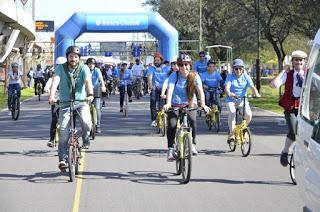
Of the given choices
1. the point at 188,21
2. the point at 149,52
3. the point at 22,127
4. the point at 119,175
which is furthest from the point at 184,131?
the point at 188,21

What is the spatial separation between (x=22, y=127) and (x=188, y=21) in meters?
54.9

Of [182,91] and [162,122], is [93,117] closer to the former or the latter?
[162,122]

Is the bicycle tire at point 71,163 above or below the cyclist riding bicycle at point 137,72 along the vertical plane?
below

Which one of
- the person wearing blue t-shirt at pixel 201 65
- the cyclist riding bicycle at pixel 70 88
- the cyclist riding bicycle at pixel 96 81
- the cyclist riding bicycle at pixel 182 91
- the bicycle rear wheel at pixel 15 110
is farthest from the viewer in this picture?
the bicycle rear wheel at pixel 15 110

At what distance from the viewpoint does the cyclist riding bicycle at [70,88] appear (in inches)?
388

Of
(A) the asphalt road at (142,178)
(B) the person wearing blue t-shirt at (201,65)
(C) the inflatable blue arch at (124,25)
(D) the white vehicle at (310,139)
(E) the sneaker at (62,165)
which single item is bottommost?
(A) the asphalt road at (142,178)

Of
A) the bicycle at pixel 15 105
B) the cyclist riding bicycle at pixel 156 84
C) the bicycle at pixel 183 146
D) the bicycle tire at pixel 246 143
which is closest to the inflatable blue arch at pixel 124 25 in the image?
the bicycle at pixel 15 105

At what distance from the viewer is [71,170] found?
949cm

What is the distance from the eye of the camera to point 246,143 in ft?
40.6

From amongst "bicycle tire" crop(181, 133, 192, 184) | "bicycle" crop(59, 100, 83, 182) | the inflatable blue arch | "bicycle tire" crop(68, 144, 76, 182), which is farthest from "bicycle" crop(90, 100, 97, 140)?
the inflatable blue arch

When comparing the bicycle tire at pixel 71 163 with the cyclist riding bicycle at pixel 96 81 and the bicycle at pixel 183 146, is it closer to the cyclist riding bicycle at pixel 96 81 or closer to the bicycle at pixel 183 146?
the bicycle at pixel 183 146

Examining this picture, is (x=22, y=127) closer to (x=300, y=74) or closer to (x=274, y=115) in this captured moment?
(x=274, y=115)

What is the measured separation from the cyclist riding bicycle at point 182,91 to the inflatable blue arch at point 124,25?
68.2 ft

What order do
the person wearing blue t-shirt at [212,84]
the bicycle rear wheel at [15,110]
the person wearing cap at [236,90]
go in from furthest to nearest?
the bicycle rear wheel at [15,110] → the person wearing blue t-shirt at [212,84] → the person wearing cap at [236,90]
